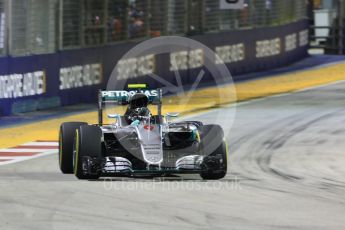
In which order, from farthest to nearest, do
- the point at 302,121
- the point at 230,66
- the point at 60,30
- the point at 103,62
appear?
the point at 230,66 → the point at 103,62 → the point at 60,30 → the point at 302,121

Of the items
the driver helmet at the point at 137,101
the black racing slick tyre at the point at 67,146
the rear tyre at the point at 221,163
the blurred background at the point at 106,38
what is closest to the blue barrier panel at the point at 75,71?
the blurred background at the point at 106,38

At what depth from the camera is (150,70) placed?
103ft

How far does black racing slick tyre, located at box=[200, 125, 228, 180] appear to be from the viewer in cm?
1520

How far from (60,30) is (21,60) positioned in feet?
7.58

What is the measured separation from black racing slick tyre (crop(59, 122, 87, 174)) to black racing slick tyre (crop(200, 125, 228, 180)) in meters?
1.80

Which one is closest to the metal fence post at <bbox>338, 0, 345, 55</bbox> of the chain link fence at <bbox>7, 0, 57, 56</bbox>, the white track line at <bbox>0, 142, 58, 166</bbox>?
the chain link fence at <bbox>7, 0, 57, 56</bbox>

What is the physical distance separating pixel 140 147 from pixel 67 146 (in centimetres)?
122

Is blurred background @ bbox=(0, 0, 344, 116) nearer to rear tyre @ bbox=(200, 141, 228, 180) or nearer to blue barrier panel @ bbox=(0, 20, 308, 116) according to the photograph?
blue barrier panel @ bbox=(0, 20, 308, 116)

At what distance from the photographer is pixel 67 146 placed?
15.8 meters

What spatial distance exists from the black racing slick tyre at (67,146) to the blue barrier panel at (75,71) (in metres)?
9.04

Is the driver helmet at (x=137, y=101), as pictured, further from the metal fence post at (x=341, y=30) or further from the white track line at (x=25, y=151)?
the metal fence post at (x=341, y=30)

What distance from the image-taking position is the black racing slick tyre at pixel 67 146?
15766 mm

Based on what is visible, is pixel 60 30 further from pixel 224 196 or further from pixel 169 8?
pixel 224 196

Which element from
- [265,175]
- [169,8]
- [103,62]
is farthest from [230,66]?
[265,175]
